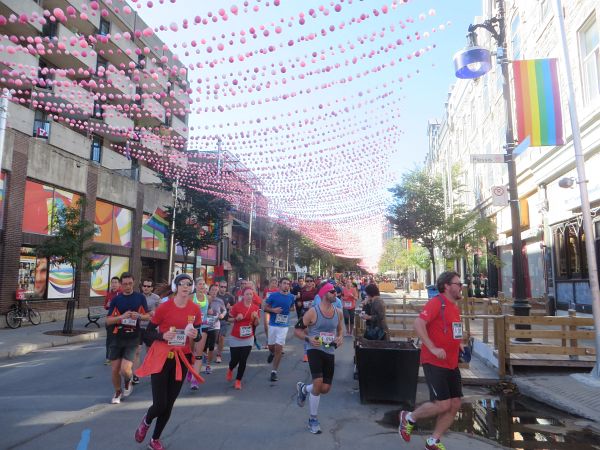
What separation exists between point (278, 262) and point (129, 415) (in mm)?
55809

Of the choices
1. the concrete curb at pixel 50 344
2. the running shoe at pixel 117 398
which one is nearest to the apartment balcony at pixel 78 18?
the concrete curb at pixel 50 344

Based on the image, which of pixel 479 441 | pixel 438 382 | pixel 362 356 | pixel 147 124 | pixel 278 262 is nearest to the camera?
pixel 438 382

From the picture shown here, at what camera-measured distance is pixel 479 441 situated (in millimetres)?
5074

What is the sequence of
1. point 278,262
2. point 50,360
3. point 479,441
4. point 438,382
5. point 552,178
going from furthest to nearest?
1. point 278,262
2. point 552,178
3. point 50,360
4. point 479,441
5. point 438,382

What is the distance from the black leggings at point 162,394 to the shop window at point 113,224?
18929 millimetres

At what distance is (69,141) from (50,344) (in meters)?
13.0

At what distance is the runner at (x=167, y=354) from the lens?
453cm

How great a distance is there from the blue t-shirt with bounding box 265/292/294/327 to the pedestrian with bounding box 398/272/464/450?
4.29 m

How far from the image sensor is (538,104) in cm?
1002

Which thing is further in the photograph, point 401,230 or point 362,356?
point 401,230

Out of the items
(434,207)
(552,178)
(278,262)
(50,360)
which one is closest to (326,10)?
(50,360)

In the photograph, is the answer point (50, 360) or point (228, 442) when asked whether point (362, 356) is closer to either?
point (228, 442)

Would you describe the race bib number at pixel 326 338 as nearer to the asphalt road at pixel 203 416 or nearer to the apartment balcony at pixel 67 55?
the asphalt road at pixel 203 416

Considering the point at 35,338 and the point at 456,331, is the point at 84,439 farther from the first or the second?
the point at 35,338
